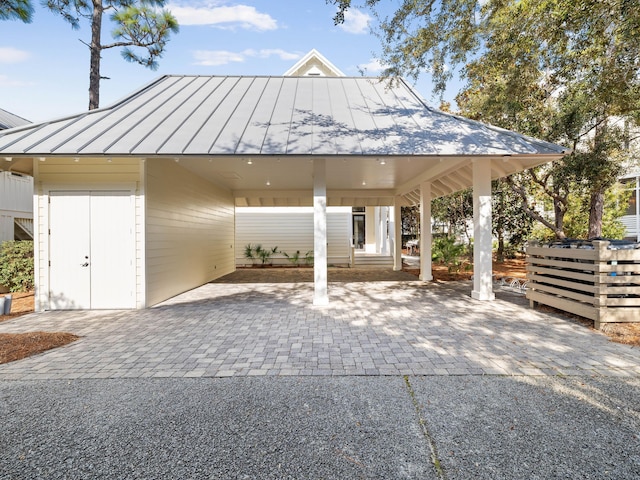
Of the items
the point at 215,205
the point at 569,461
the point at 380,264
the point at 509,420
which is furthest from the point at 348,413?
the point at 380,264

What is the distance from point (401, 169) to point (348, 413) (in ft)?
23.7

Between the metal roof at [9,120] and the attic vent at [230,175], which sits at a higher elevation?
the metal roof at [9,120]

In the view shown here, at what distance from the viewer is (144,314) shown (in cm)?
589

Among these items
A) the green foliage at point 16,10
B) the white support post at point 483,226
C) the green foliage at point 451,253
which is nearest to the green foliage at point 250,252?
the green foliage at point 451,253

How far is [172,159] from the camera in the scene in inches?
262

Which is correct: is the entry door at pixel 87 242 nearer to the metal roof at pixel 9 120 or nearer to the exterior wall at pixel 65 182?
the exterior wall at pixel 65 182

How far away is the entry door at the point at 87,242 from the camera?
20.3ft

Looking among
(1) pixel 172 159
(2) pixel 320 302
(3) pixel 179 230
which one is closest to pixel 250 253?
(3) pixel 179 230

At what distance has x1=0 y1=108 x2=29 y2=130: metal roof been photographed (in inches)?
441

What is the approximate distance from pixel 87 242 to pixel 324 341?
5375mm

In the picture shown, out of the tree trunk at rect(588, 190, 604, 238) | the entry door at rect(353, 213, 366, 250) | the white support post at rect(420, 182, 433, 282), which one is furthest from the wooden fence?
the entry door at rect(353, 213, 366, 250)

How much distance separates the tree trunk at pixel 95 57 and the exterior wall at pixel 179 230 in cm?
412

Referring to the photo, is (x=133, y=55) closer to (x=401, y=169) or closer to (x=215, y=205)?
(x=215, y=205)

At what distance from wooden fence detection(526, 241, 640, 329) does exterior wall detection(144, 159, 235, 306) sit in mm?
7850
